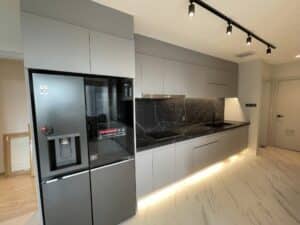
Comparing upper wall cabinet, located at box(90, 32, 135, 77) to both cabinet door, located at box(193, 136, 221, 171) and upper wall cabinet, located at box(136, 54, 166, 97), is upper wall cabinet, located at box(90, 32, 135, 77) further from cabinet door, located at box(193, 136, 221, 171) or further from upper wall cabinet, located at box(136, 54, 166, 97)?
cabinet door, located at box(193, 136, 221, 171)

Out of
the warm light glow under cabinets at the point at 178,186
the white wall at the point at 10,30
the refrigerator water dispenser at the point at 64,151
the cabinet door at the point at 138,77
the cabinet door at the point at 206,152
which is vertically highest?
the white wall at the point at 10,30

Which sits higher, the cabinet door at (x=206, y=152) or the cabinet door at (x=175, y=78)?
the cabinet door at (x=175, y=78)

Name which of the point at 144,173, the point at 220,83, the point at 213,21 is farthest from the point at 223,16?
the point at 144,173

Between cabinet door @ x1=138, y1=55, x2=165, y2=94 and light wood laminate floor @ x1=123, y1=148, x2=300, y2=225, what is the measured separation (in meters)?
1.67

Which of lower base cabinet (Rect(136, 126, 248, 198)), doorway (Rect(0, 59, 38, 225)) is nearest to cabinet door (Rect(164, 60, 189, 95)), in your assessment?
lower base cabinet (Rect(136, 126, 248, 198))

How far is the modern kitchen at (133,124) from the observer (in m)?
1.35

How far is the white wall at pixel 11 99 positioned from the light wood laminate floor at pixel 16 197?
54cm

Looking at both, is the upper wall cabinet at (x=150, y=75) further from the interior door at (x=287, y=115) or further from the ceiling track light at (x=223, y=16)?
the interior door at (x=287, y=115)

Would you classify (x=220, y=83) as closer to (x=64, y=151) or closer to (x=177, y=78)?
(x=177, y=78)

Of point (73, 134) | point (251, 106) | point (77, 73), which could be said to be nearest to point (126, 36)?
point (77, 73)

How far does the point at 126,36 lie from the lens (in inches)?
69.7

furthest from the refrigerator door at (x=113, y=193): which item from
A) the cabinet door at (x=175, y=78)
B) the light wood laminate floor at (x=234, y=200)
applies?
the cabinet door at (x=175, y=78)

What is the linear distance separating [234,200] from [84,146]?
7.47 feet

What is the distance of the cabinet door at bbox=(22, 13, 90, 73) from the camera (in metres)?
1.24
